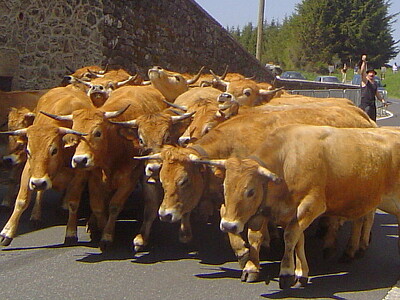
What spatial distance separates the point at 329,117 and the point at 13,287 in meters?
4.08

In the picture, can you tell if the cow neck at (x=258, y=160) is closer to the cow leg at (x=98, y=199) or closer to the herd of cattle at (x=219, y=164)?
the herd of cattle at (x=219, y=164)

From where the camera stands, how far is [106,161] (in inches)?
319

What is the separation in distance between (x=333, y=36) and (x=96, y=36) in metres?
59.0

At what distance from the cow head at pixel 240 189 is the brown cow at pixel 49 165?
6.95 feet

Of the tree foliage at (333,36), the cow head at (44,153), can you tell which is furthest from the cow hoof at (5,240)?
the tree foliage at (333,36)

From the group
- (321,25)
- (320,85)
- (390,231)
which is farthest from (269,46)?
(390,231)

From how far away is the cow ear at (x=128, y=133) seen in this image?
8.16 m

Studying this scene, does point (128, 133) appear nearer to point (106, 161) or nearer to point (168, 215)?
point (106, 161)

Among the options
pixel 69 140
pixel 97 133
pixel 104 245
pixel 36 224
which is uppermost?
pixel 97 133

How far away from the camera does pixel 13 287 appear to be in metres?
6.81

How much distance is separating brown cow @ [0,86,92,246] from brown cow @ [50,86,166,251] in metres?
0.22

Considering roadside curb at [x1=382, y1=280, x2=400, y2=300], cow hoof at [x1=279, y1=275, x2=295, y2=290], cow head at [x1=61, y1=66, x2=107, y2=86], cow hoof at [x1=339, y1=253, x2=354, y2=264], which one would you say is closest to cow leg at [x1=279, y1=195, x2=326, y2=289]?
cow hoof at [x1=279, y1=275, x2=295, y2=290]

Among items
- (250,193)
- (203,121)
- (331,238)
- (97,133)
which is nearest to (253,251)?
(250,193)

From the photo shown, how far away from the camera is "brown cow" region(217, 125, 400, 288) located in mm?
6590
